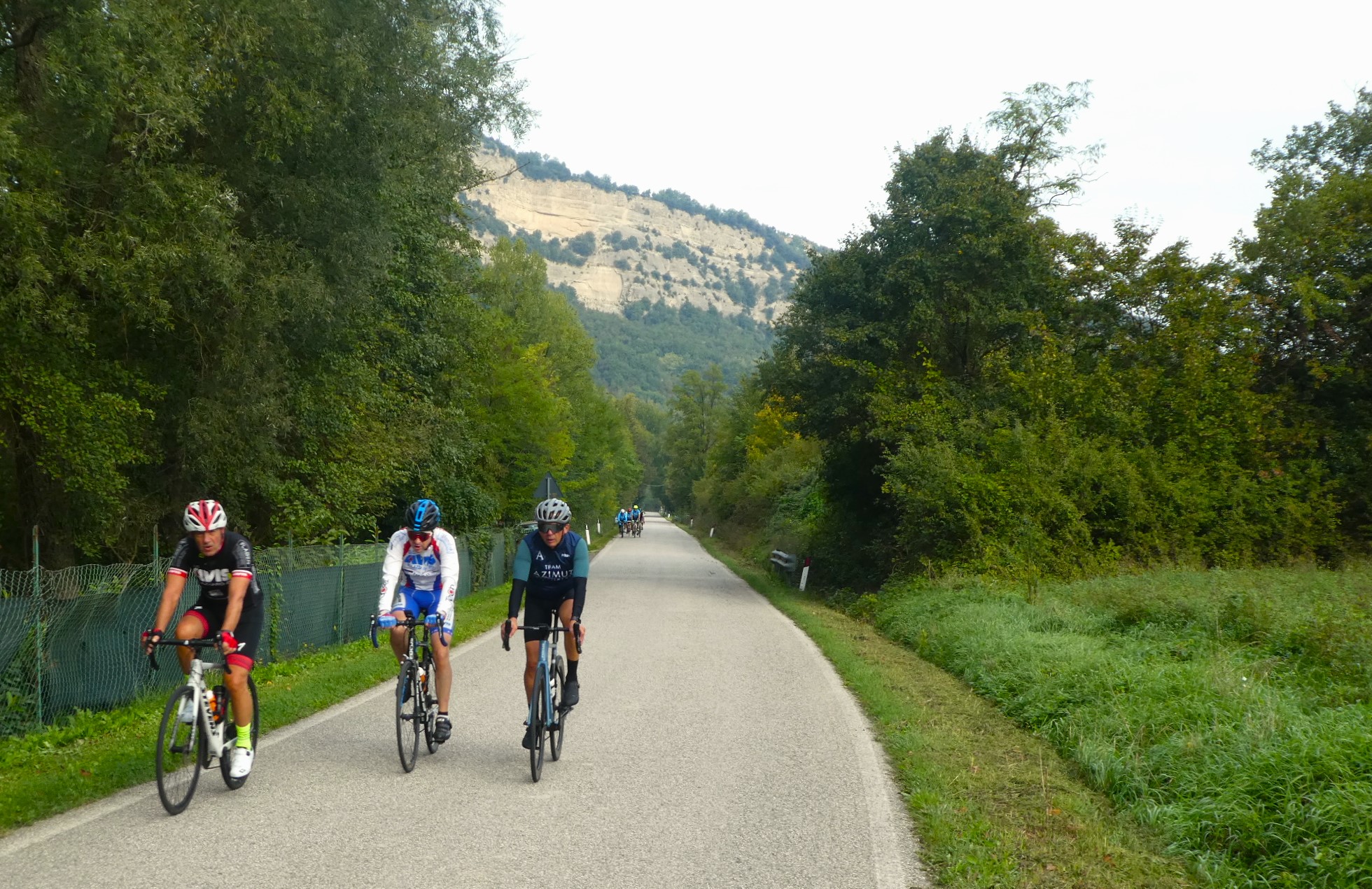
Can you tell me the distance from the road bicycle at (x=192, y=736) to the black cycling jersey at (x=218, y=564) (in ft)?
1.24

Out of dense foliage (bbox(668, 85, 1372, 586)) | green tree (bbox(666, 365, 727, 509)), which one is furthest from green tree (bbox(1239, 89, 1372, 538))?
green tree (bbox(666, 365, 727, 509))

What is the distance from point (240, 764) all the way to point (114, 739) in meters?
2.28

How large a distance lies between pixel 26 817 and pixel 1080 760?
275 inches

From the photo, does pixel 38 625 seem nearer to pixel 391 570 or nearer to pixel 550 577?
pixel 391 570

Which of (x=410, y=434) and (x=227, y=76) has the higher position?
(x=227, y=76)

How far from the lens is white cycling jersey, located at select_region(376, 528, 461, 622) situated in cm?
727

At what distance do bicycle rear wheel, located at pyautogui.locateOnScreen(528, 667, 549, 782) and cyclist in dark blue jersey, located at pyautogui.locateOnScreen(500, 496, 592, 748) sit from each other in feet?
0.90

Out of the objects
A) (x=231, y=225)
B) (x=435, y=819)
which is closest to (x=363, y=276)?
(x=231, y=225)

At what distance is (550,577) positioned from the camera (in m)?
7.55

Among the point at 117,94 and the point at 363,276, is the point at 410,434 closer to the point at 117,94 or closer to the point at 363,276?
the point at 363,276

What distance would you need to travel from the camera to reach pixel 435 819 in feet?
19.3

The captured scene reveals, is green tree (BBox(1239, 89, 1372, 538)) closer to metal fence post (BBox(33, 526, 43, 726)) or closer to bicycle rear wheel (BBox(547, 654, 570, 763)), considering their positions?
bicycle rear wheel (BBox(547, 654, 570, 763))

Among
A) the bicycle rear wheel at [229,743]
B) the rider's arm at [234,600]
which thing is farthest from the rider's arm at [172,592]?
the bicycle rear wheel at [229,743]

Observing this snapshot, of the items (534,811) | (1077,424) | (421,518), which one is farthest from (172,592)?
(1077,424)
